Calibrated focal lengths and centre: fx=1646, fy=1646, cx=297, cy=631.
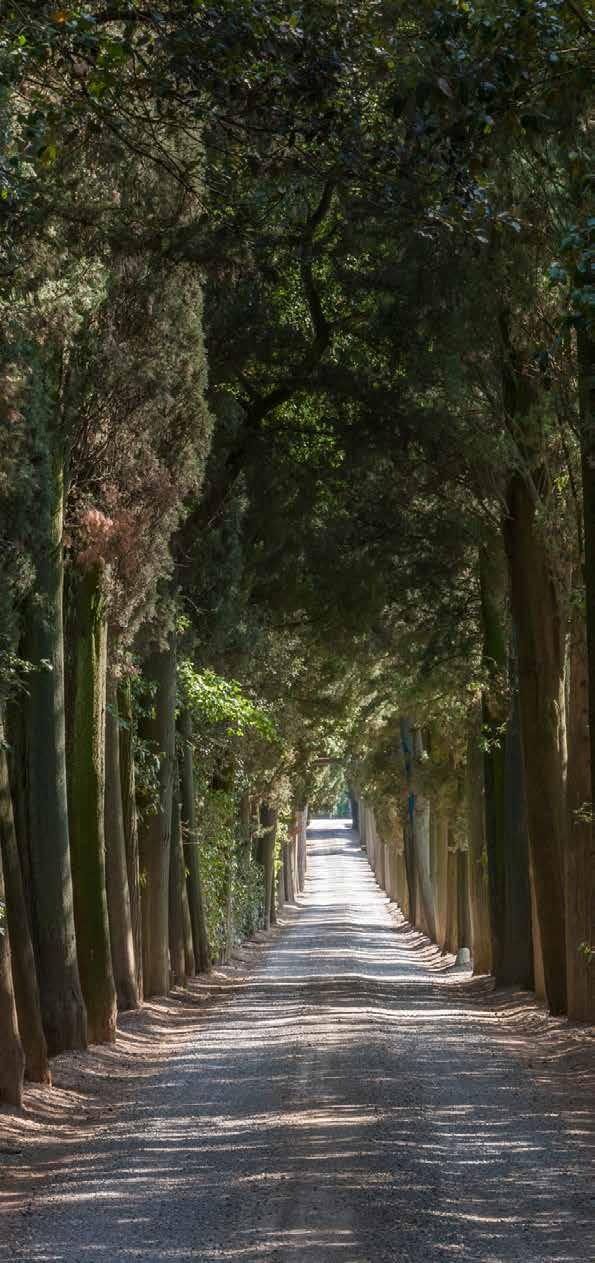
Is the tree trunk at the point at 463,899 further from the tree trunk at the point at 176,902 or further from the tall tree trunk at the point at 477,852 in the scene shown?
the tree trunk at the point at 176,902

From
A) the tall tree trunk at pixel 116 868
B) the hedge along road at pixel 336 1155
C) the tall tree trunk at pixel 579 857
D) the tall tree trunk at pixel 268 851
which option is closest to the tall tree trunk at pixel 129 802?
the tall tree trunk at pixel 116 868

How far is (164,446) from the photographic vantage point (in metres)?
19.6

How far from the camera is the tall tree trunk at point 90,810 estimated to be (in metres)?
17.0

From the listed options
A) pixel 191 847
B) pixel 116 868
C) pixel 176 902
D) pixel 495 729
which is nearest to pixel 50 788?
pixel 116 868

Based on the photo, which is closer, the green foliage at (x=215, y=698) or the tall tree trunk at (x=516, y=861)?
the tall tree trunk at (x=516, y=861)

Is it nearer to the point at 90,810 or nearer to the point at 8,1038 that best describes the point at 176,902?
the point at 90,810

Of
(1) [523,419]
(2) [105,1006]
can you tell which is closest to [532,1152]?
(2) [105,1006]

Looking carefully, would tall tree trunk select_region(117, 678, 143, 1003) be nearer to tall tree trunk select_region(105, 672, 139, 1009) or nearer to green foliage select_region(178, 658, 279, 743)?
tall tree trunk select_region(105, 672, 139, 1009)

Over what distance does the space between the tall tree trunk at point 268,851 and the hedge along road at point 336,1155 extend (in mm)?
29249

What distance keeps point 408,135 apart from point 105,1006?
11221mm

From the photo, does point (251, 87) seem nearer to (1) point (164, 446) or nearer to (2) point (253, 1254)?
(2) point (253, 1254)

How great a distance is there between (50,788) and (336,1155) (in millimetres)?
5783

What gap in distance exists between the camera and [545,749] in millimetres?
19797

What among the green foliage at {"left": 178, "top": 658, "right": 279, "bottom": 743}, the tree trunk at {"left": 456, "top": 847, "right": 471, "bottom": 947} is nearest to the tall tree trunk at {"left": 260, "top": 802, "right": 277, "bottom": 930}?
the tree trunk at {"left": 456, "top": 847, "right": 471, "bottom": 947}
